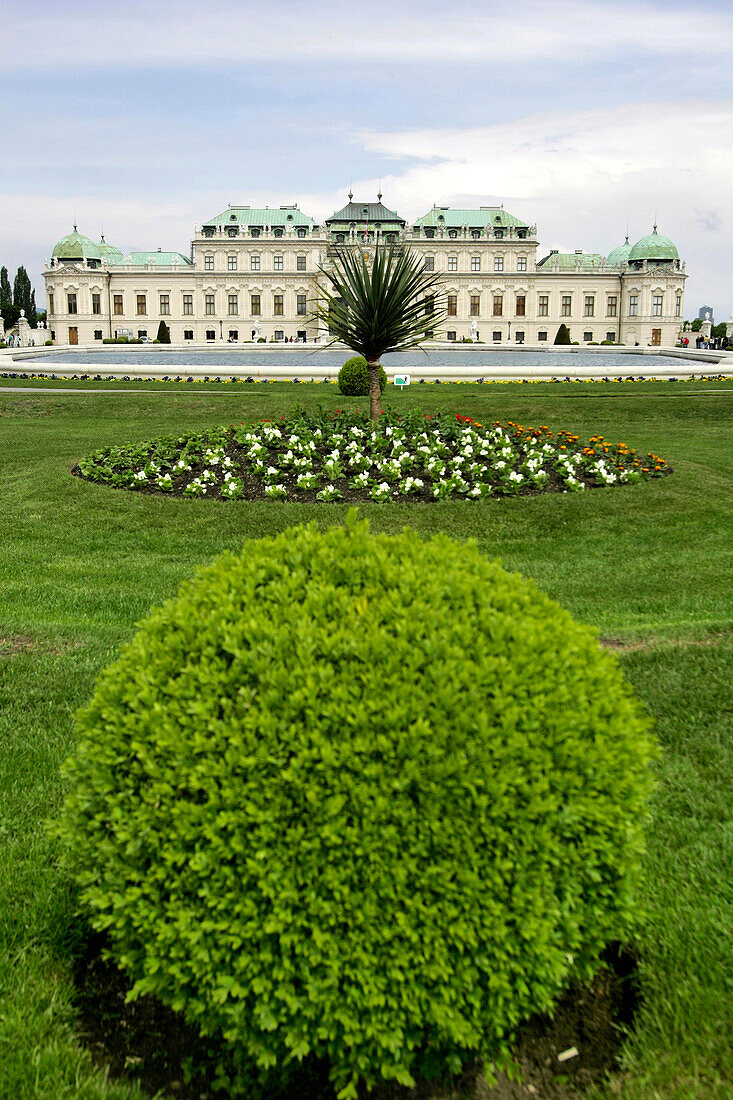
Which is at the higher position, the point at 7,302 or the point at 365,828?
the point at 7,302

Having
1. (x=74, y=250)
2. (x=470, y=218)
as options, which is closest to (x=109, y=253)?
(x=74, y=250)

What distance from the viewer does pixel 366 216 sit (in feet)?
277

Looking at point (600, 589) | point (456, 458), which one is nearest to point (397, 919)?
point (600, 589)

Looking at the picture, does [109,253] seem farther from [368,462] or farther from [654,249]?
[368,462]

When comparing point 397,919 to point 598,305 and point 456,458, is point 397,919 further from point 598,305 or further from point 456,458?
point 598,305

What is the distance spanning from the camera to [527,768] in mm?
2527

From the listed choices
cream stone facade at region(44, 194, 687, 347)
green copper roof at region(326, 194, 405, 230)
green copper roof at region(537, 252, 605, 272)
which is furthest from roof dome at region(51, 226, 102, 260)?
green copper roof at region(537, 252, 605, 272)

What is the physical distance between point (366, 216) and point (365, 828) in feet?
290

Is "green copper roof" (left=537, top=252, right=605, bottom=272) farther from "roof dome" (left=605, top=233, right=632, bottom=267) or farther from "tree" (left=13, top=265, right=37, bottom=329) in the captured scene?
"tree" (left=13, top=265, right=37, bottom=329)

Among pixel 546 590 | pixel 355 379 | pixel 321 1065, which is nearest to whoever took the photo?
pixel 321 1065

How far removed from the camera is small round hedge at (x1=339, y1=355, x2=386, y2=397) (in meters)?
24.9

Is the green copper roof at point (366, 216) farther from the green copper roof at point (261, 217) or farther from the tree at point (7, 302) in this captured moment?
the tree at point (7, 302)

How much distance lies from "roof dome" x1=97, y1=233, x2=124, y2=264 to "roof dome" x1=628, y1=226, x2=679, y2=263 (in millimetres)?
51944

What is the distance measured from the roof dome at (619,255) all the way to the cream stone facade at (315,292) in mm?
4614
